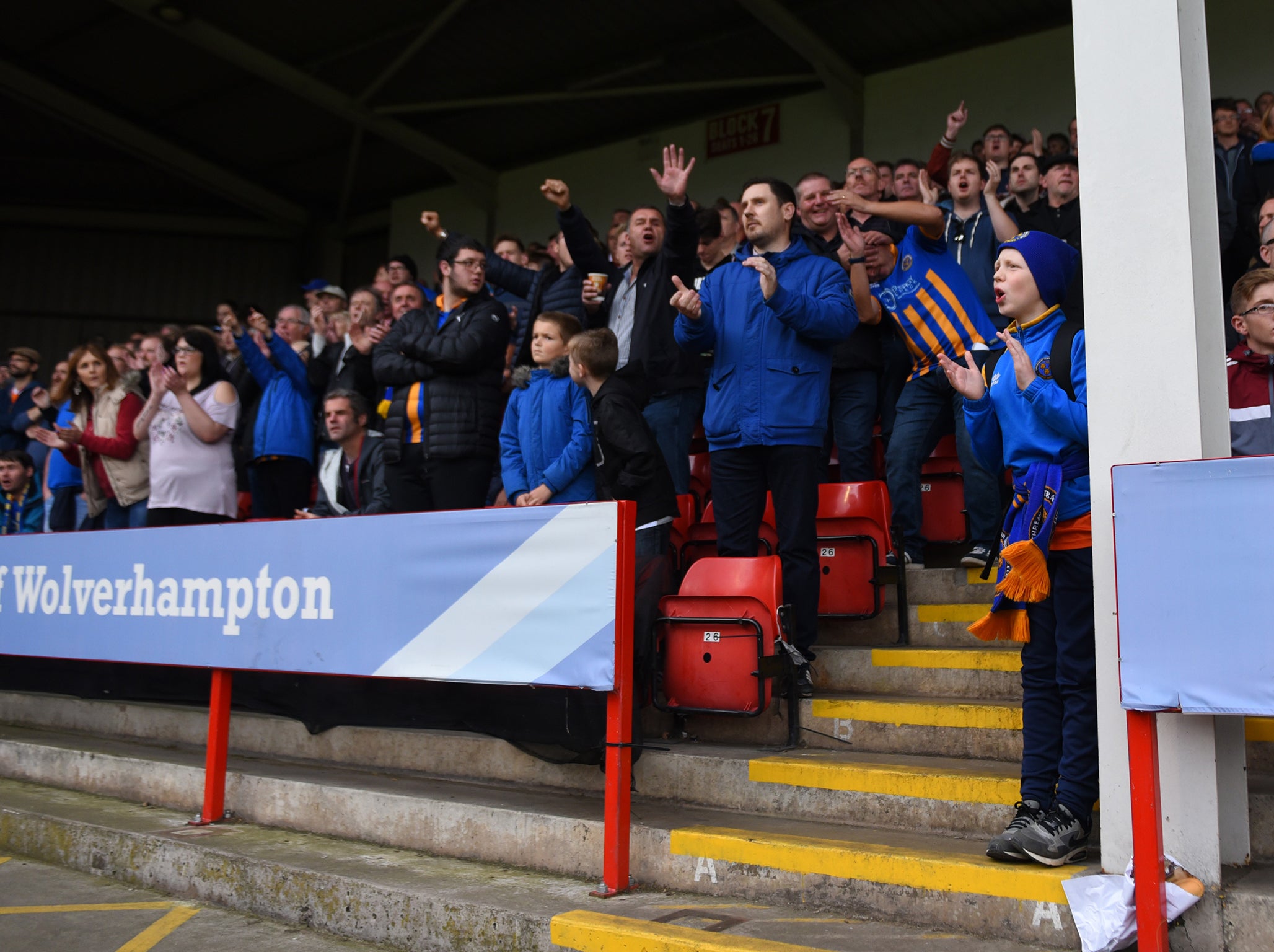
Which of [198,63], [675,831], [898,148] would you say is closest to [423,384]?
[675,831]

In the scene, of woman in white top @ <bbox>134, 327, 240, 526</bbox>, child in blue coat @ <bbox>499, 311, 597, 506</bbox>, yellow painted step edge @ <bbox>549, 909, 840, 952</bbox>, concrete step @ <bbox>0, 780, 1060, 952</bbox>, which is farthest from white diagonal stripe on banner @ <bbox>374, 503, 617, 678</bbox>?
woman in white top @ <bbox>134, 327, 240, 526</bbox>

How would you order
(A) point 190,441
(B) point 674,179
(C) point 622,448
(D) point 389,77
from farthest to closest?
(D) point 389,77 < (A) point 190,441 < (B) point 674,179 < (C) point 622,448

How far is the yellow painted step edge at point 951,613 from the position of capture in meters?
4.46

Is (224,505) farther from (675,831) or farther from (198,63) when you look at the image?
(198,63)

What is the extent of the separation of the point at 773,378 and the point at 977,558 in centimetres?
131

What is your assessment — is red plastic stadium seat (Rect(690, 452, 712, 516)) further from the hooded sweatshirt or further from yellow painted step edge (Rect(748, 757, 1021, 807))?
the hooded sweatshirt

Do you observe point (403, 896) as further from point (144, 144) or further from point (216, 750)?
point (144, 144)

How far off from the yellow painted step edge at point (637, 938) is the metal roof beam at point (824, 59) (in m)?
9.28

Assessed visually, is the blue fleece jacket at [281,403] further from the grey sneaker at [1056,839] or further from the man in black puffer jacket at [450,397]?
the grey sneaker at [1056,839]

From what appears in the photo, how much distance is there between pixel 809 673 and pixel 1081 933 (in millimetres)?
1746

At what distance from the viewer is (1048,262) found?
3.23 m

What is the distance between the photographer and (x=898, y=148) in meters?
11.2

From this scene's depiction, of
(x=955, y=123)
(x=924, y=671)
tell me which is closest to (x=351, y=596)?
(x=924, y=671)

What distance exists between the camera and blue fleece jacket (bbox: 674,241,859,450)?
4.16 meters
